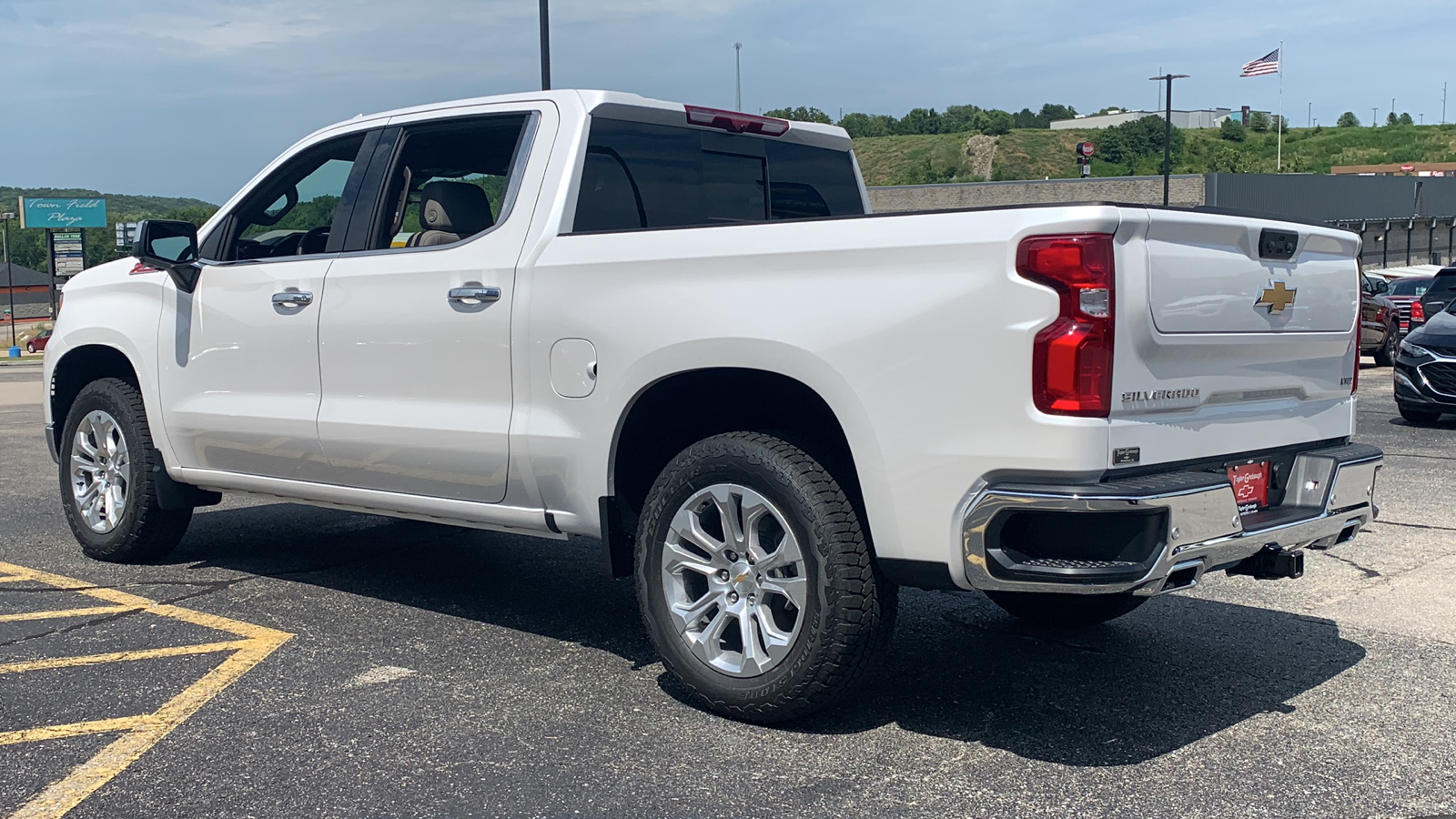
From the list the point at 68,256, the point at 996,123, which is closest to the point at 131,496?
the point at 68,256

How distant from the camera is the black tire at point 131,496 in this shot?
633cm

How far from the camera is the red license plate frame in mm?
3967

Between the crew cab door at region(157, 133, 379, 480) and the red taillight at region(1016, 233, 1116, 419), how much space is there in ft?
10.0

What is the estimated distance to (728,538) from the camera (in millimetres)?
4207

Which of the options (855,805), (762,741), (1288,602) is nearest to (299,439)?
(762,741)

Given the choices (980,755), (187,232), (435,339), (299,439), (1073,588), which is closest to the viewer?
(1073,588)

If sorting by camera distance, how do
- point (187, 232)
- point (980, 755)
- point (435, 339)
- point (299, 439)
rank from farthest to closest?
point (187, 232) → point (299, 439) → point (435, 339) → point (980, 755)

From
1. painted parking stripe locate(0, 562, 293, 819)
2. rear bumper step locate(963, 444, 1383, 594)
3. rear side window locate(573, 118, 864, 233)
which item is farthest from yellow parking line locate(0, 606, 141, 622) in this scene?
rear bumper step locate(963, 444, 1383, 594)

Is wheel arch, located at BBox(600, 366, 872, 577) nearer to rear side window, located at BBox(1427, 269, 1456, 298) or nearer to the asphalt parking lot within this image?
the asphalt parking lot

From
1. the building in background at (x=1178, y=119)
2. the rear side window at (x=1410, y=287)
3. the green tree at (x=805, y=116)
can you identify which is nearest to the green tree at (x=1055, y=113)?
the building in background at (x=1178, y=119)

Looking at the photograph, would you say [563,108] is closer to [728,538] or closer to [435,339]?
[435,339]

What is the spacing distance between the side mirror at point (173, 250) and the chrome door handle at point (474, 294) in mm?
1693

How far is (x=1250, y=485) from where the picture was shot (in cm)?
403

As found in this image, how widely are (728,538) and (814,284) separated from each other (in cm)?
84
